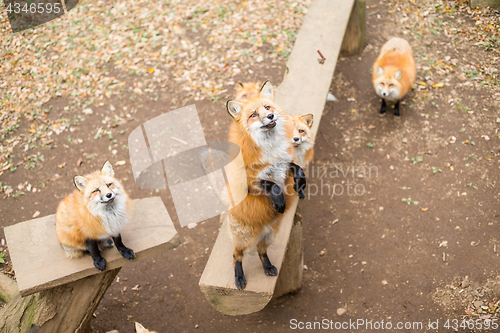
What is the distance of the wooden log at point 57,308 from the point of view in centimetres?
364

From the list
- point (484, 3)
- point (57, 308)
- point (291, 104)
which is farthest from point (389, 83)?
point (57, 308)

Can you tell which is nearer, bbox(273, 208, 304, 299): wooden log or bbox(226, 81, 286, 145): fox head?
bbox(226, 81, 286, 145): fox head

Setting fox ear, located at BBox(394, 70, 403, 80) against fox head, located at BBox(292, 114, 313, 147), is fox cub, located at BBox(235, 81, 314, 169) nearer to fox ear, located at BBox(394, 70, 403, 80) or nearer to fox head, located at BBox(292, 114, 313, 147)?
fox head, located at BBox(292, 114, 313, 147)

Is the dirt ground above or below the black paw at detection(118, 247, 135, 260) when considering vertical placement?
below

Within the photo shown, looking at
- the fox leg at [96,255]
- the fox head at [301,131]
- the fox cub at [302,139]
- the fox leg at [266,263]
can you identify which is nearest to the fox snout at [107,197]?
the fox leg at [96,255]

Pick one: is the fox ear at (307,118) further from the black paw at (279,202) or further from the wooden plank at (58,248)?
the wooden plank at (58,248)

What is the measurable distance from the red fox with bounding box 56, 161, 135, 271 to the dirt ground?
5.54 ft

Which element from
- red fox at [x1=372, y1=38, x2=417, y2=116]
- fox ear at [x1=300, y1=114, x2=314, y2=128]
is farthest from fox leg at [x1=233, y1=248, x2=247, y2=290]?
red fox at [x1=372, y1=38, x2=417, y2=116]

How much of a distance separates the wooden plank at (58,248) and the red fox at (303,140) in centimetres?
146

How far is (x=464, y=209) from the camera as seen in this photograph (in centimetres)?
515

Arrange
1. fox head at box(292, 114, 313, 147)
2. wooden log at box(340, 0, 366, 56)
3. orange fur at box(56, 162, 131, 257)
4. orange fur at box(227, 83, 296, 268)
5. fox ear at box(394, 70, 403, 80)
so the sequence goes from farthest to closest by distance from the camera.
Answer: wooden log at box(340, 0, 366, 56), fox ear at box(394, 70, 403, 80), fox head at box(292, 114, 313, 147), orange fur at box(56, 162, 131, 257), orange fur at box(227, 83, 296, 268)

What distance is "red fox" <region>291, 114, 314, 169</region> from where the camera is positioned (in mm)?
3706

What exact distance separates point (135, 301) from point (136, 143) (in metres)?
2.17

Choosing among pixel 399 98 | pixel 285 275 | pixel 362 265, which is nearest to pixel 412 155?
pixel 399 98
